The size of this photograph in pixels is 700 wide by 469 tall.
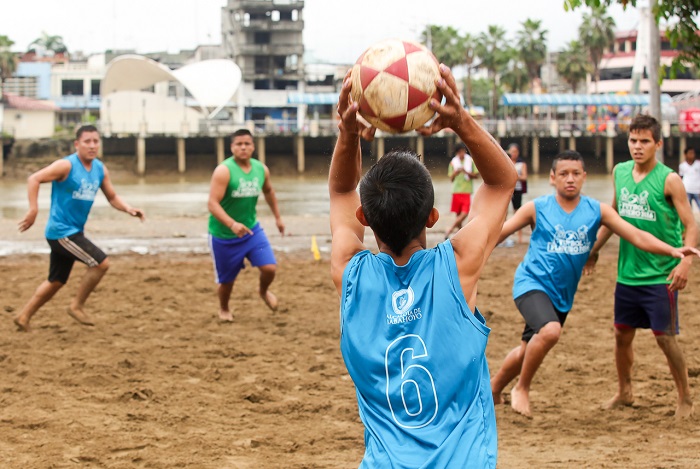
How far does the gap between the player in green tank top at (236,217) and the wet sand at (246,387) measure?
21.1 inches

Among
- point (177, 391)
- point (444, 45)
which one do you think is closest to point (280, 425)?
point (177, 391)

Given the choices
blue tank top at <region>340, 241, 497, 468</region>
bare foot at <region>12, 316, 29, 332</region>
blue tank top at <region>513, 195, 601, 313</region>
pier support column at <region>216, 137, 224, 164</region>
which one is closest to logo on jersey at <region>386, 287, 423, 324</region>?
blue tank top at <region>340, 241, 497, 468</region>

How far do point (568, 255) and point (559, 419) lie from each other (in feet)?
3.57

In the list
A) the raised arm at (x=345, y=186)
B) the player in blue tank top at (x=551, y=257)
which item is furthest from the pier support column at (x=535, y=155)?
the raised arm at (x=345, y=186)

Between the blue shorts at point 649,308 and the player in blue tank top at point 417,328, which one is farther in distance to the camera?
the blue shorts at point 649,308

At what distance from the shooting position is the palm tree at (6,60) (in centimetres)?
8550

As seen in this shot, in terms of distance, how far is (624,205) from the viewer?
6395 mm

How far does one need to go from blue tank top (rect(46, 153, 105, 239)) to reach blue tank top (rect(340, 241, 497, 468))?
6.59 meters

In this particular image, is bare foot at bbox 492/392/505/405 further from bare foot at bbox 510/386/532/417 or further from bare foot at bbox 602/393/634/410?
bare foot at bbox 602/393/634/410

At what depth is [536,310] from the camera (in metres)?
6.04

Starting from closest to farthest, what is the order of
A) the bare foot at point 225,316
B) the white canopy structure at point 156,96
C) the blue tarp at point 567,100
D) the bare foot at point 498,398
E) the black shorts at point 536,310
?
the black shorts at point 536,310
the bare foot at point 498,398
the bare foot at point 225,316
the blue tarp at point 567,100
the white canopy structure at point 156,96

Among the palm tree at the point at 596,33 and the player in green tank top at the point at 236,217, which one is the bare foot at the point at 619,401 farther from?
the palm tree at the point at 596,33

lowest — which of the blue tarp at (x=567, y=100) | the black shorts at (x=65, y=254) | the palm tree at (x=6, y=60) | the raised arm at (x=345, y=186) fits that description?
the black shorts at (x=65, y=254)

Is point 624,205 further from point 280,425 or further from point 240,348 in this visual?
point 240,348
